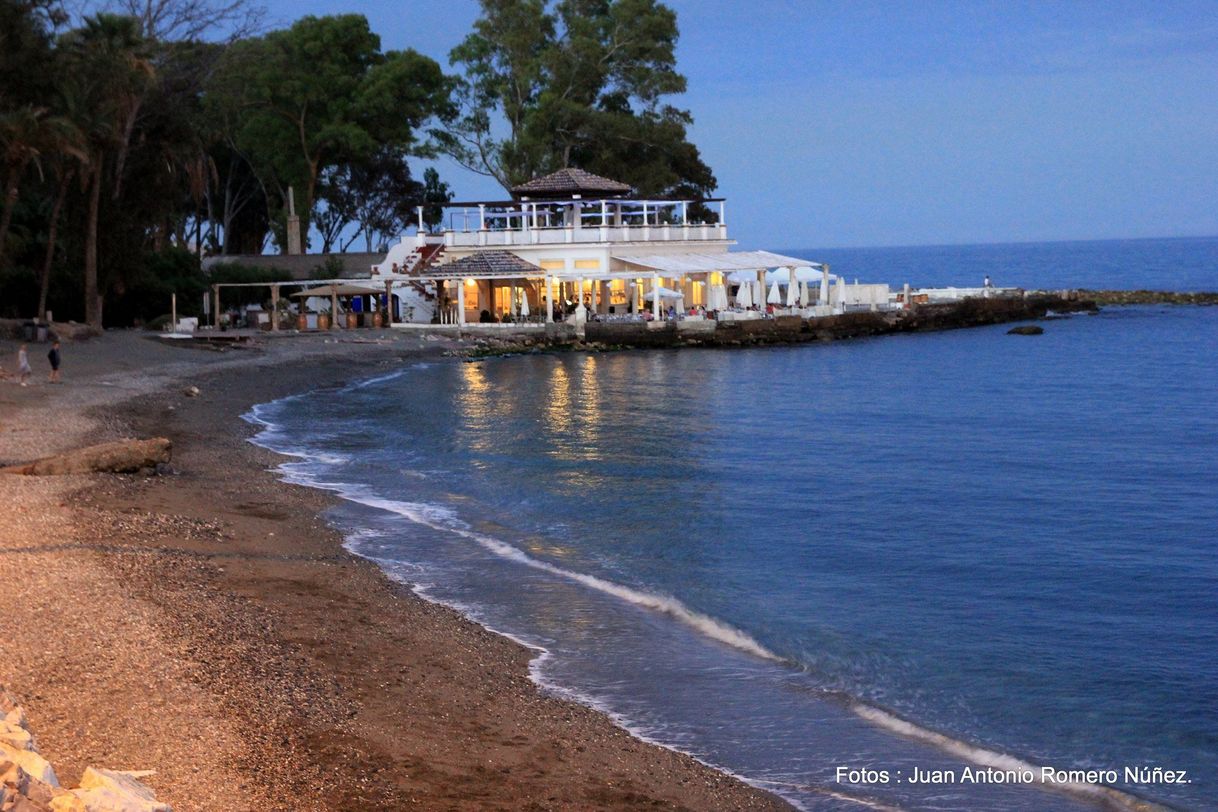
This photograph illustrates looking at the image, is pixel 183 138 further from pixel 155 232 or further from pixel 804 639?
pixel 804 639

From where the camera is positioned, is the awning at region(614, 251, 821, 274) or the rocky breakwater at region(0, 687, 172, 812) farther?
the awning at region(614, 251, 821, 274)

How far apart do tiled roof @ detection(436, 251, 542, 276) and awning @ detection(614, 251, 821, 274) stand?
14.1 feet

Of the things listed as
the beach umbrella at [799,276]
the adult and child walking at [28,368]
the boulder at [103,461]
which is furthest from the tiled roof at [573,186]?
the boulder at [103,461]

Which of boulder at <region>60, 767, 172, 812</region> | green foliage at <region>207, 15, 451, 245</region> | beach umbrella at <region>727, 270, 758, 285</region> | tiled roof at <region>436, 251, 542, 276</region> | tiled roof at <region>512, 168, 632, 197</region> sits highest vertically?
green foliage at <region>207, 15, 451, 245</region>

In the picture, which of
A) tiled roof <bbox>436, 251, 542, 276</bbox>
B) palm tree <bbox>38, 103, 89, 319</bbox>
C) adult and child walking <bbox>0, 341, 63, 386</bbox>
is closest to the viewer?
adult and child walking <bbox>0, 341, 63, 386</bbox>

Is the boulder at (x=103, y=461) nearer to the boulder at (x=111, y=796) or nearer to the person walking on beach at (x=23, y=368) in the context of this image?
the person walking on beach at (x=23, y=368)

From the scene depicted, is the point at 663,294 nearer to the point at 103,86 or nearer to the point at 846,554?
the point at 103,86

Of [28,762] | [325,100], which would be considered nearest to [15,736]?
[28,762]

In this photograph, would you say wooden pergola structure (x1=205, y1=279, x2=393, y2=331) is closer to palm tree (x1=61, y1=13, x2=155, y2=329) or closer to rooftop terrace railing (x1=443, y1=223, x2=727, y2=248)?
rooftop terrace railing (x1=443, y1=223, x2=727, y2=248)

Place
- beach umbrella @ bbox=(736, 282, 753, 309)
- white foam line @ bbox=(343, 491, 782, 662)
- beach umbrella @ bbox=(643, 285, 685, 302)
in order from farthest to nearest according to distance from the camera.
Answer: beach umbrella @ bbox=(736, 282, 753, 309) → beach umbrella @ bbox=(643, 285, 685, 302) → white foam line @ bbox=(343, 491, 782, 662)

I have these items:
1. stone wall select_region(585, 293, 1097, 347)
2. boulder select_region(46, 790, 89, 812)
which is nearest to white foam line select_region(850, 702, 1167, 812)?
boulder select_region(46, 790, 89, 812)

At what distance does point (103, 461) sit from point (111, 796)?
46.4 feet

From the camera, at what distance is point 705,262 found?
5941cm

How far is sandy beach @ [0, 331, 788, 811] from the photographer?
26.9 feet
